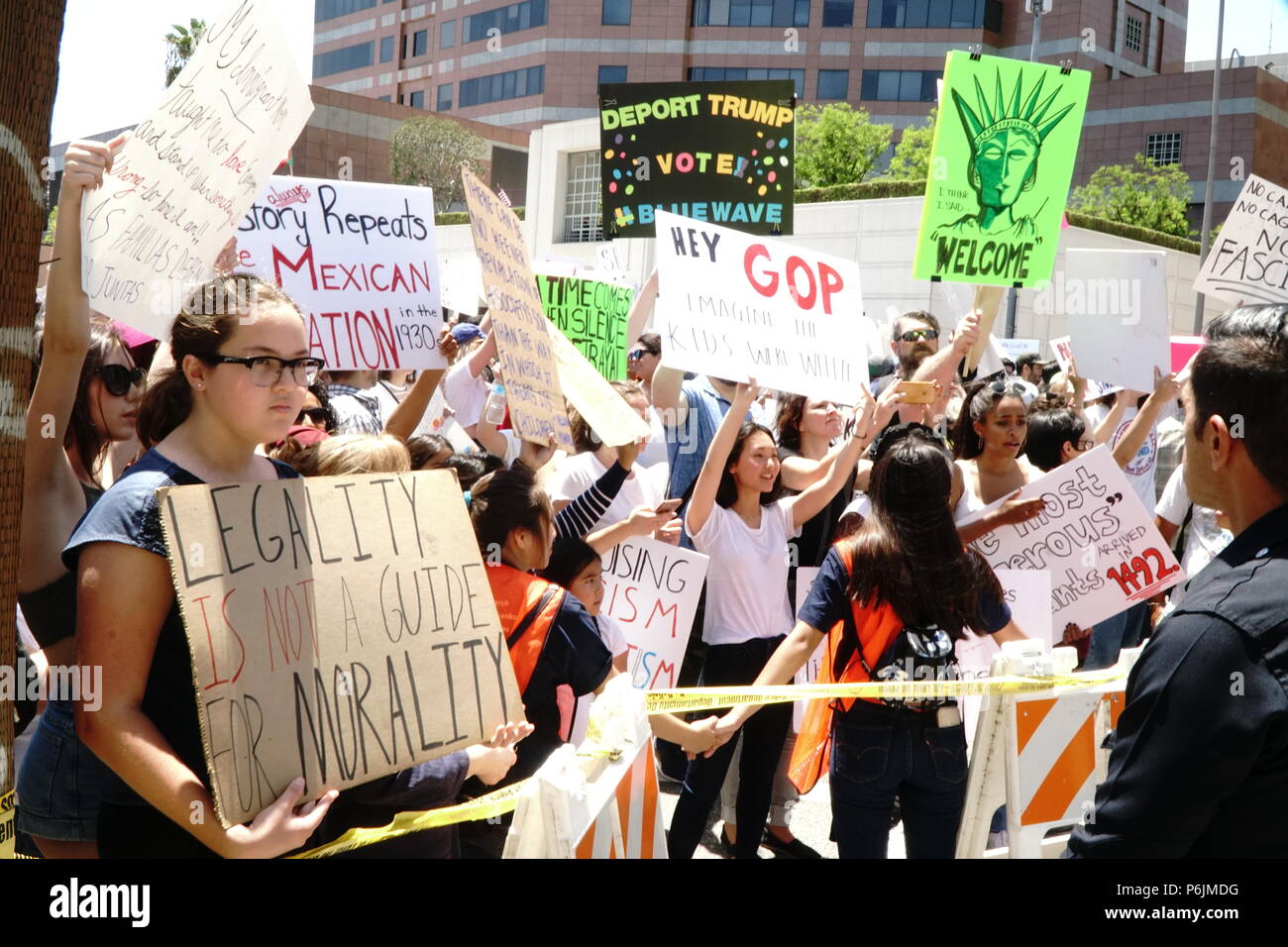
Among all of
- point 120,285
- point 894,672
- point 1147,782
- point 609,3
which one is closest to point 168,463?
Result: point 120,285

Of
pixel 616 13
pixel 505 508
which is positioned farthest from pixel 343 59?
pixel 505 508

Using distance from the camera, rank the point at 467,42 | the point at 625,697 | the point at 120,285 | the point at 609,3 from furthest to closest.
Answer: the point at 467,42, the point at 609,3, the point at 120,285, the point at 625,697

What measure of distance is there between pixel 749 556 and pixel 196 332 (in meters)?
2.83

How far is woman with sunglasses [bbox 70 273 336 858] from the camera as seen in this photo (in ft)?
6.78

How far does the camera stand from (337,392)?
17.0 feet

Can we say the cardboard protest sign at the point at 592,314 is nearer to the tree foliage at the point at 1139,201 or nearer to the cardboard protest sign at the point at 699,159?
the cardboard protest sign at the point at 699,159

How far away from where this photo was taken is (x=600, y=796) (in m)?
2.13

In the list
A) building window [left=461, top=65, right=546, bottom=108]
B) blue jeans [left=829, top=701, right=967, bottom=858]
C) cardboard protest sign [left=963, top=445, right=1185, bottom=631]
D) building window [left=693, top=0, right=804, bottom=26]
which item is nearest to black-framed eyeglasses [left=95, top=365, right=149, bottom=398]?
blue jeans [left=829, top=701, right=967, bottom=858]

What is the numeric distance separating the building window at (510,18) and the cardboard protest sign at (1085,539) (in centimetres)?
Result: 5980

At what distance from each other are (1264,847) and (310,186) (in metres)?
4.13

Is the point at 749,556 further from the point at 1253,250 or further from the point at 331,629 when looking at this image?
the point at 1253,250

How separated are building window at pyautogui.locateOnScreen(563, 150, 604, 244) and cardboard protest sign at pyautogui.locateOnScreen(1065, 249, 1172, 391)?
22.4 m

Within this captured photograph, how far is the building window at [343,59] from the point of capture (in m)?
73.9
